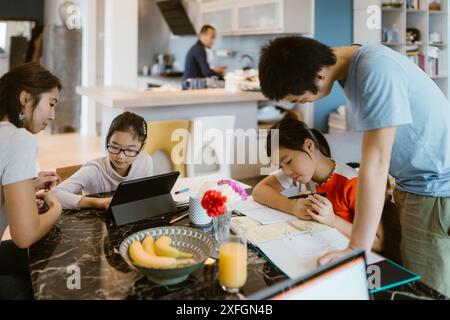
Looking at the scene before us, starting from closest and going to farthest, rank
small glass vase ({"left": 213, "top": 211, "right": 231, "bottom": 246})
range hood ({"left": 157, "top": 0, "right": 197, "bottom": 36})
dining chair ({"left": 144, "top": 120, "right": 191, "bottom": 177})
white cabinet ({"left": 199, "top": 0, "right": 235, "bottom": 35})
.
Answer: small glass vase ({"left": 213, "top": 211, "right": 231, "bottom": 246}) → dining chair ({"left": 144, "top": 120, "right": 191, "bottom": 177}) → white cabinet ({"left": 199, "top": 0, "right": 235, "bottom": 35}) → range hood ({"left": 157, "top": 0, "right": 197, "bottom": 36})

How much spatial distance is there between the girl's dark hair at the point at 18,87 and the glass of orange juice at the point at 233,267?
853 mm

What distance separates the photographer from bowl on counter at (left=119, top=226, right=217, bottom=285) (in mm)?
1098

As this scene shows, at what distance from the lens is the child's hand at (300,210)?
1.62 metres

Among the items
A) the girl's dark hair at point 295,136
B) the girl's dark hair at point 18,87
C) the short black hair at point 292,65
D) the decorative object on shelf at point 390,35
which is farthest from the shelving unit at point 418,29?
the girl's dark hair at point 18,87

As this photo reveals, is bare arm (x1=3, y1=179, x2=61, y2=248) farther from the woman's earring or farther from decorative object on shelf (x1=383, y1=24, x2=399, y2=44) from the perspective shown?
decorative object on shelf (x1=383, y1=24, x2=399, y2=44)

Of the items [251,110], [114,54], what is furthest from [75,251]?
[114,54]

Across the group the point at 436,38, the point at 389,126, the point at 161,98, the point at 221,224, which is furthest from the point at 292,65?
the point at 436,38

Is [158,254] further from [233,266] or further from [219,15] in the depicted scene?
[219,15]

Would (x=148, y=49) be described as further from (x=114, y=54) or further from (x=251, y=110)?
(x=251, y=110)

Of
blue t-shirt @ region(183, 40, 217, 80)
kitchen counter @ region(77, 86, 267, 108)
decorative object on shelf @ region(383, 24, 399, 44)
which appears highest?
decorative object on shelf @ region(383, 24, 399, 44)

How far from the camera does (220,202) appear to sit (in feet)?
4.50

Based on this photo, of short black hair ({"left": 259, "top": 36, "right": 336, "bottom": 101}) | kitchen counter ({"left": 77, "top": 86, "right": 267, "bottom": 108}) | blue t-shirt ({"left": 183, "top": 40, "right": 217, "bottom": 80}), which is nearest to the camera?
short black hair ({"left": 259, "top": 36, "right": 336, "bottom": 101})

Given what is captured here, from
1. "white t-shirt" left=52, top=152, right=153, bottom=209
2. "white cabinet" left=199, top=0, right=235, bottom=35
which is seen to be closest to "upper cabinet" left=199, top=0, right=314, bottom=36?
"white cabinet" left=199, top=0, right=235, bottom=35

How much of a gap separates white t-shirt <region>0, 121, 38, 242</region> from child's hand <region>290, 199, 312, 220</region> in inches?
34.8
